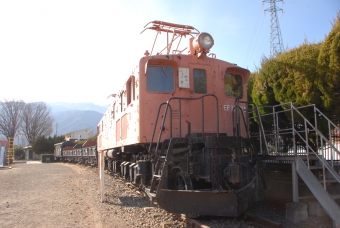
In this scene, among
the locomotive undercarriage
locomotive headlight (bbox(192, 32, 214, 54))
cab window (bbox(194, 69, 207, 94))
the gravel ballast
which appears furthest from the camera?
cab window (bbox(194, 69, 207, 94))

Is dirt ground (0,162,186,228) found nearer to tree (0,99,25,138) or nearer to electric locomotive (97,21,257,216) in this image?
electric locomotive (97,21,257,216)

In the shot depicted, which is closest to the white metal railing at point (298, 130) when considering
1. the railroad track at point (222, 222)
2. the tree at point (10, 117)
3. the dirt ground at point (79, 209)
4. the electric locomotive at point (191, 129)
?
the electric locomotive at point (191, 129)

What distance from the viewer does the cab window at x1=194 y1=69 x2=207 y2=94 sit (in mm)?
7285

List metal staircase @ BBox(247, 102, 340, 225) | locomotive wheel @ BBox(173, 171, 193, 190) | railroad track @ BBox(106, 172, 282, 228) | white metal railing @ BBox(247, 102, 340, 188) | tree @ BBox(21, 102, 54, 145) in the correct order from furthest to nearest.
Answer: tree @ BBox(21, 102, 54, 145) → white metal railing @ BBox(247, 102, 340, 188) → metal staircase @ BBox(247, 102, 340, 225) → locomotive wheel @ BBox(173, 171, 193, 190) → railroad track @ BBox(106, 172, 282, 228)

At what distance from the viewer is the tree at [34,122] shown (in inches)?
2670

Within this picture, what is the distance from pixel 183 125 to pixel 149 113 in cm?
80

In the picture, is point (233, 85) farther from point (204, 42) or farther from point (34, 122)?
point (34, 122)

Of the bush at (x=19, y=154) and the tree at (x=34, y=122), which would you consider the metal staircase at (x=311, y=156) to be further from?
the bush at (x=19, y=154)

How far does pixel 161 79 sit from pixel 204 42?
1.25 meters

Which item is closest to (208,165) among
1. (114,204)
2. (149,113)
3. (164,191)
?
(164,191)

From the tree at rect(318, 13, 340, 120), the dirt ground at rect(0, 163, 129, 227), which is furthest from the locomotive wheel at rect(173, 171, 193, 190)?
the tree at rect(318, 13, 340, 120)

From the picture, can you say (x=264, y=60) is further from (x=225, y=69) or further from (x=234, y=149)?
(x=234, y=149)

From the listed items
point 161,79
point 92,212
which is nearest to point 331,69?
point 161,79

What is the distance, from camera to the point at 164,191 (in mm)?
5801
